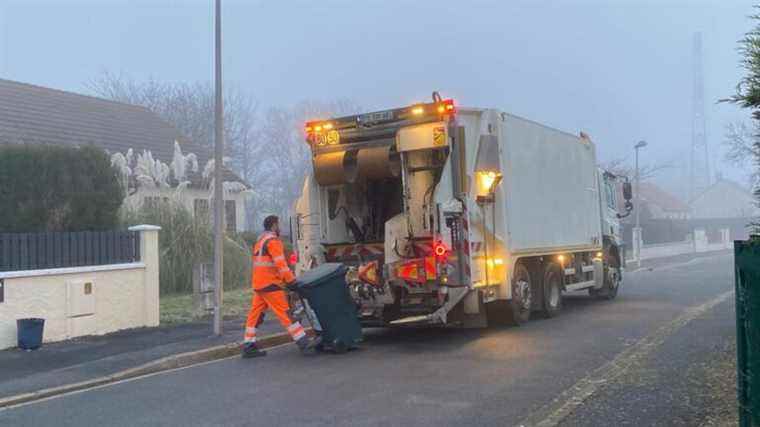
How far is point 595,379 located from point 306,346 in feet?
12.1

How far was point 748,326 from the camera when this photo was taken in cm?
406

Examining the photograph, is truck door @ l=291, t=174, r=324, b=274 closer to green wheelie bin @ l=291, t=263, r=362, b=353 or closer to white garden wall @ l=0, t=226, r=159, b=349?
green wheelie bin @ l=291, t=263, r=362, b=353

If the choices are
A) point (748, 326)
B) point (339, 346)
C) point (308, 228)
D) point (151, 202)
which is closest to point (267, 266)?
point (339, 346)

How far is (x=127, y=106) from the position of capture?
2652 centimetres

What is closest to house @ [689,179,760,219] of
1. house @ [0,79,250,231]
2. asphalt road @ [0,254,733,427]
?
house @ [0,79,250,231]

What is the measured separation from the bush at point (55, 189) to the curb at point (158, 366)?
167 inches

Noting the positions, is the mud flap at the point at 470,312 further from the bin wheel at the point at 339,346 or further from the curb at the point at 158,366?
the curb at the point at 158,366

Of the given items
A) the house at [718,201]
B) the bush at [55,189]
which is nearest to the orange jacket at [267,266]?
the bush at [55,189]

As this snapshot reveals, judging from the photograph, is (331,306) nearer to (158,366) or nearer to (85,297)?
(158,366)

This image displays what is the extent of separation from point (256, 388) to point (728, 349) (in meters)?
5.34

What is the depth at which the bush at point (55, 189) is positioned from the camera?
11609mm

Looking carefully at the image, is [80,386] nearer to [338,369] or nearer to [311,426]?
[338,369]

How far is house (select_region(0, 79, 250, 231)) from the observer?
15352mm

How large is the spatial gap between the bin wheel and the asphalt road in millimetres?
163
